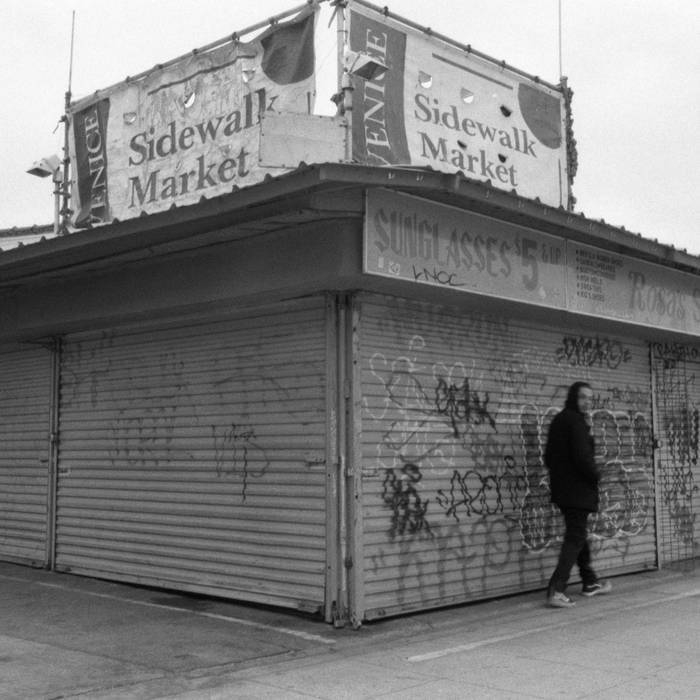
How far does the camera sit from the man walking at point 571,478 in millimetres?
8117

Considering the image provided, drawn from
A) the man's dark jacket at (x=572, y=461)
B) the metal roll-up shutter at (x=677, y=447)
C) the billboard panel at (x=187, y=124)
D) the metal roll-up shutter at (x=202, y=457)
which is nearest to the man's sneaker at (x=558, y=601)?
the man's dark jacket at (x=572, y=461)

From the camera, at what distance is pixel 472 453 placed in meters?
8.23

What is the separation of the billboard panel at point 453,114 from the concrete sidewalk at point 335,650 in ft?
13.1

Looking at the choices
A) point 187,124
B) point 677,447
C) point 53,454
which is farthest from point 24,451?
point 677,447

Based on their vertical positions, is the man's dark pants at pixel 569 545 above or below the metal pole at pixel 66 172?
below

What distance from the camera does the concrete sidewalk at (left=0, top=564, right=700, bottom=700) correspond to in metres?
5.53

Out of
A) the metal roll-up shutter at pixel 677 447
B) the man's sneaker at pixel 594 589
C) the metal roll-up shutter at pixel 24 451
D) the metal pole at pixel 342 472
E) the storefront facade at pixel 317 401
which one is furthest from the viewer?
the metal roll-up shutter at pixel 677 447

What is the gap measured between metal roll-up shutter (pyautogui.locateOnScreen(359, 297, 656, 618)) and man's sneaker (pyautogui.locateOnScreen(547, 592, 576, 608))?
0.43 meters

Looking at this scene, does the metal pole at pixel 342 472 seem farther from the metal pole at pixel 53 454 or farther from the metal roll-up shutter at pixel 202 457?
the metal pole at pixel 53 454

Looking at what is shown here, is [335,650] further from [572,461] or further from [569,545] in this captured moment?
[572,461]

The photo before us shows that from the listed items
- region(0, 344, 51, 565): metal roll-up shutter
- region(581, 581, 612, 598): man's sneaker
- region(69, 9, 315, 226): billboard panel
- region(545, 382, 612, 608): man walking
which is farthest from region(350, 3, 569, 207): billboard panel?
region(0, 344, 51, 565): metal roll-up shutter

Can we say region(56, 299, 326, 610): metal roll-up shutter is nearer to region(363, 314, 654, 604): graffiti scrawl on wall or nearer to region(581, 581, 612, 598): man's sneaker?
region(363, 314, 654, 604): graffiti scrawl on wall

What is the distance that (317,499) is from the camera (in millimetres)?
7336

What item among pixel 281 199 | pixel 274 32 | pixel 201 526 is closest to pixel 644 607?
pixel 201 526
